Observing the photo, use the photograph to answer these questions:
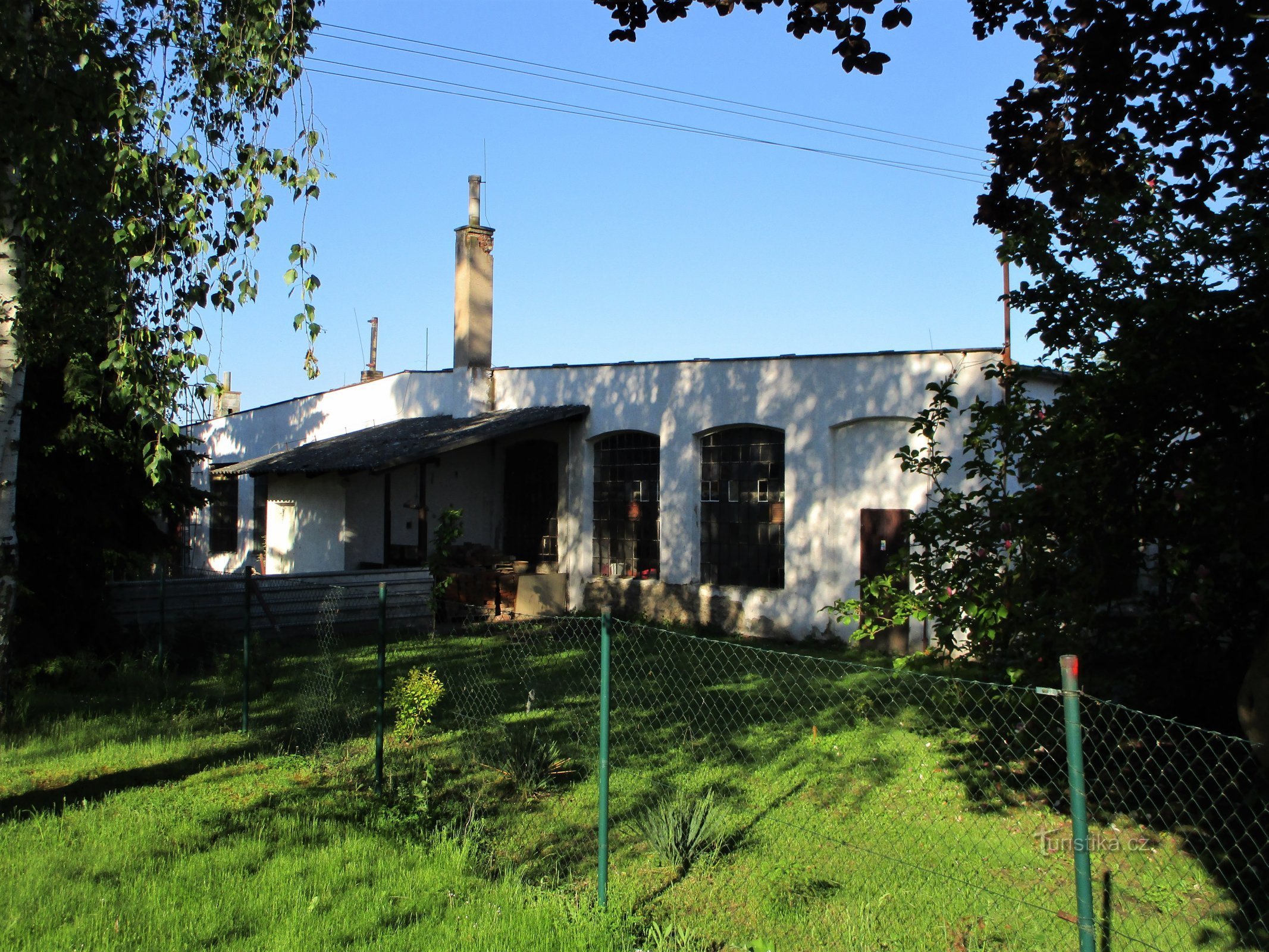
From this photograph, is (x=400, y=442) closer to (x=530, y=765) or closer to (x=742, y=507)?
(x=742, y=507)

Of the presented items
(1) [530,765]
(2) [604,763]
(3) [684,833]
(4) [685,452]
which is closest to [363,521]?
(4) [685,452]

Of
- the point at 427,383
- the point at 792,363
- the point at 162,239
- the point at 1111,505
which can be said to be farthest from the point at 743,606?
the point at 162,239

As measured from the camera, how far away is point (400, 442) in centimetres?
1859

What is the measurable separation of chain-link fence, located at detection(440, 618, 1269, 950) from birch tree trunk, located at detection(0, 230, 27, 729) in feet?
11.4

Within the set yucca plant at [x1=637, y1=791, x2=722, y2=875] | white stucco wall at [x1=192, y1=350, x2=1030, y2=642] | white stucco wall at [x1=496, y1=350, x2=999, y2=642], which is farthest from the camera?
white stucco wall at [x1=192, y1=350, x2=1030, y2=642]

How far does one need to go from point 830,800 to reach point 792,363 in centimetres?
954

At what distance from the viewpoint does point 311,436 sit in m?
24.2

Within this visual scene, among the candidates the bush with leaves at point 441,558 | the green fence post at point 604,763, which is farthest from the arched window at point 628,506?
the green fence post at point 604,763

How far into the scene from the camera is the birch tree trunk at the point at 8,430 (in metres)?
6.87

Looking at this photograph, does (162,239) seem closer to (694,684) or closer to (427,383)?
(694,684)

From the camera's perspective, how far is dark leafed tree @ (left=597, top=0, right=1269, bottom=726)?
588cm

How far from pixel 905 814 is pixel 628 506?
11.6 meters

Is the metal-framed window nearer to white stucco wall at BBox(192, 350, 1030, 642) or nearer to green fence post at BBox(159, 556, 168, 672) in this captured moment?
white stucco wall at BBox(192, 350, 1030, 642)

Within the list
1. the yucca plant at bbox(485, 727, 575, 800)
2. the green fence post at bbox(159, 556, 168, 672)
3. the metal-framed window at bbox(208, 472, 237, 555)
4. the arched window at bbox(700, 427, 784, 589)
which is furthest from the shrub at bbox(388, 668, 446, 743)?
the metal-framed window at bbox(208, 472, 237, 555)
